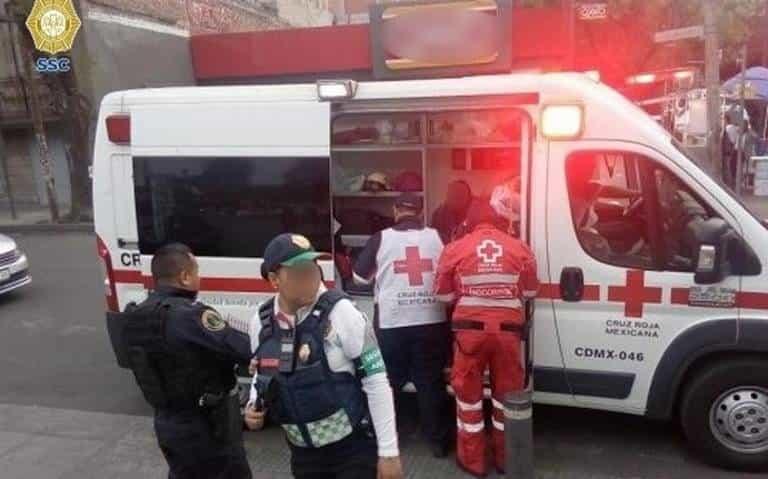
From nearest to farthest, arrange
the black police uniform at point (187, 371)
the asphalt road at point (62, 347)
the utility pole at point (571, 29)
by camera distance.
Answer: the black police uniform at point (187, 371) < the asphalt road at point (62, 347) < the utility pole at point (571, 29)

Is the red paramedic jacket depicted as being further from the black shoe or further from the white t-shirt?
the white t-shirt

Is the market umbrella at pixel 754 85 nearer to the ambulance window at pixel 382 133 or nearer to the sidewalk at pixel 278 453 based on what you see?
the ambulance window at pixel 382 133

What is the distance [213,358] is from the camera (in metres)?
2.88

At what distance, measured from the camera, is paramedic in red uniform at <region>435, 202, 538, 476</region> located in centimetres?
388

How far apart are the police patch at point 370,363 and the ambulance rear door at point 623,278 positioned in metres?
1.90

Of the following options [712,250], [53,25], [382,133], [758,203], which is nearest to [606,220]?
[712,250]

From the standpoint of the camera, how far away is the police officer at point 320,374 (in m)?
2.47

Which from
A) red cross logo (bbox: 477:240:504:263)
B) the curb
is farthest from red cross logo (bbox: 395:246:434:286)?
the curb

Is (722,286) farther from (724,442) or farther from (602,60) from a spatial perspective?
(602,60)

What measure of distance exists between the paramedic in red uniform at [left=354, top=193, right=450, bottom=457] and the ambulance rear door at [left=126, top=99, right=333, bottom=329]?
18.2 inches

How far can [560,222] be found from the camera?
4.10m

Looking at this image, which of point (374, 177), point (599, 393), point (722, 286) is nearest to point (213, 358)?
point (599, 393)

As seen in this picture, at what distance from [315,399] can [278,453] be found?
7.33ft

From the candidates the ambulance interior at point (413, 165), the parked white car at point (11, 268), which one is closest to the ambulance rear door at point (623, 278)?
the ambulance interior at point (413, 165)
